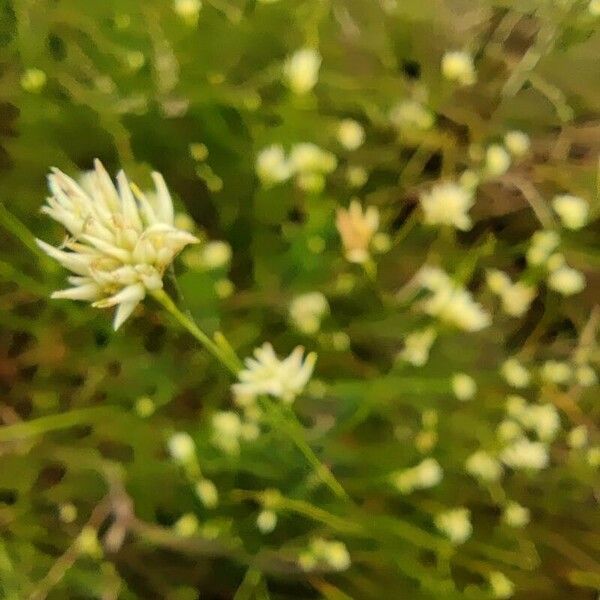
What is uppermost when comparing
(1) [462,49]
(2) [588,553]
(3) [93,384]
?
(1) [462,49]

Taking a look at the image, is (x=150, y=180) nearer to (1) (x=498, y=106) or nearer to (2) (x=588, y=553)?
(1) (x=498, y=106)

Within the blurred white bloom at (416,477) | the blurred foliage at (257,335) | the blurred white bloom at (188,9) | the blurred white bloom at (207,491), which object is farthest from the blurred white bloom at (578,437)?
the blurred white bloom at (188,9)

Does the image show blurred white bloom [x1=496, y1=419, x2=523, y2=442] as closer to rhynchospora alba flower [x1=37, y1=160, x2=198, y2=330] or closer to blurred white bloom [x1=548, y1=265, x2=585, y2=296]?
blurred white bloom [x1=548, y1=265, x2=585, y2=296]

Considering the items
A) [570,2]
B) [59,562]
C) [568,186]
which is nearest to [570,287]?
[568,186]

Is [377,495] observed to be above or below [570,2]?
below

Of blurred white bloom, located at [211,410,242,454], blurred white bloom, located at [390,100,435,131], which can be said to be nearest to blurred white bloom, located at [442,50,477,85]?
blurred white bloom, located at [390,100,435,131]
